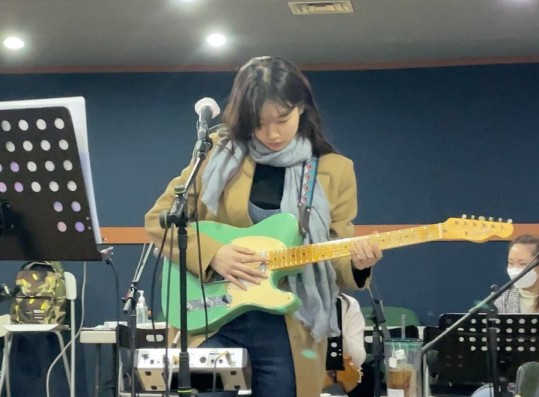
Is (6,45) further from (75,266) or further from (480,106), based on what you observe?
(480,106)

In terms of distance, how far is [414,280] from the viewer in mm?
6047

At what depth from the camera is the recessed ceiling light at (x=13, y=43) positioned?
5723 mm

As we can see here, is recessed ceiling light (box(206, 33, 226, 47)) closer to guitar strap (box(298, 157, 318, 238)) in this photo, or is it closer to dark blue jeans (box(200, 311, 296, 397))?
guitar strap (box(298, 157, 318, 238))

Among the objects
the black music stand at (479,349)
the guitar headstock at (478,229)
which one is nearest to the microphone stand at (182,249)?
the guitar headstock at (478,229)

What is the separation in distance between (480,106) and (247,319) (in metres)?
4.21

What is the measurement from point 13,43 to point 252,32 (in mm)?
1697

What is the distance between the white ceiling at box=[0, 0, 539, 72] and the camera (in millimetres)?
4988

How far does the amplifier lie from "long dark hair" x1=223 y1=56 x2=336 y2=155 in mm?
652

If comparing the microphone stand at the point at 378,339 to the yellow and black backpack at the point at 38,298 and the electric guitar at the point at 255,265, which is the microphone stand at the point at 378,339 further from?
the yellow and black backpack at the point at 38,298

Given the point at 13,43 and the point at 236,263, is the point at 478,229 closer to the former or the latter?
the point at 236,263

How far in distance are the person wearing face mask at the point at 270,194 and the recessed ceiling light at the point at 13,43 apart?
364 centimetres

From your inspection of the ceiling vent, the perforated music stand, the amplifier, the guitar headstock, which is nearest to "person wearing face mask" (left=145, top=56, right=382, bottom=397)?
the amplifier

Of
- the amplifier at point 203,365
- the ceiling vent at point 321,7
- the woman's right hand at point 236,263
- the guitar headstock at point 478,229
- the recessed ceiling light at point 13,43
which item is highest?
the recessed ceiling light at point 13,43

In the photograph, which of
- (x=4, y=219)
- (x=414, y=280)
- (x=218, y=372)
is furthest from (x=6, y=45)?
(x=218, y=372)
